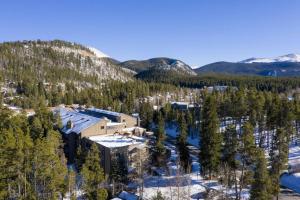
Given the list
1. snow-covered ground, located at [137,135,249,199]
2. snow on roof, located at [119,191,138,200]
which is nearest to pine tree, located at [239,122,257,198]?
snow-covered ground, located at [137,135,249,199]

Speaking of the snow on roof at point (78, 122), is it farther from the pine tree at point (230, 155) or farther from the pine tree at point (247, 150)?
the pine tree at point (247, 150)

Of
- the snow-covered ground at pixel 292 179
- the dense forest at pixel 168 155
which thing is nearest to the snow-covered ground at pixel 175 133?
the dense forest at pixel 168 155

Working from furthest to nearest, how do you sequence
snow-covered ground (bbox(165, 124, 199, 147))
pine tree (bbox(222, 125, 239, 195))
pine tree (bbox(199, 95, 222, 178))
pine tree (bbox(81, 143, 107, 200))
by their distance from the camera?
snow-covered ground (bbox(165, 124, 199, 147)) < pine tree (bbox(199, 95, 222, 178)) < pine tree (bbox(222, 125, 239, 195)) < pine tree (bbox(81, 143, 107, 200))

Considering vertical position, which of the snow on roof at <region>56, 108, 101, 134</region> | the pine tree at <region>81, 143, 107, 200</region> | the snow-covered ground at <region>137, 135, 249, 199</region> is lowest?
the snow-covered ground at <region>137, 135, 249, 199</region>

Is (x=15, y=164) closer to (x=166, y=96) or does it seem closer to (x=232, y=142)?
(x=232, y=142)

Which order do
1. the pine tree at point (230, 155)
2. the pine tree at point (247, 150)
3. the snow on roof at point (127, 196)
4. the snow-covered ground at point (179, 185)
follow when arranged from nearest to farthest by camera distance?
the pine tree at point (247, 150)
the snow on roof at point (127, 196)
the snow-covered ground at point (179, 185)
the pine tree at point (230, 155)

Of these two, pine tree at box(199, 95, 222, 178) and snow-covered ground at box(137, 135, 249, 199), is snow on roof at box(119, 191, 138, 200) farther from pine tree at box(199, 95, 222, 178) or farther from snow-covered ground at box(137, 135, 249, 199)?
pine tree at box(199, 95, 222, 178)

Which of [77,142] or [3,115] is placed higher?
→ [3,115]

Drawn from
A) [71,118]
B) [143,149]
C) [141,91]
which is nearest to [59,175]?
[143,149]

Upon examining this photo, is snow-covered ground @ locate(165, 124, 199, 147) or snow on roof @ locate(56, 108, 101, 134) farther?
snow-covered ground @ locate(165, 124, 199, 147)
